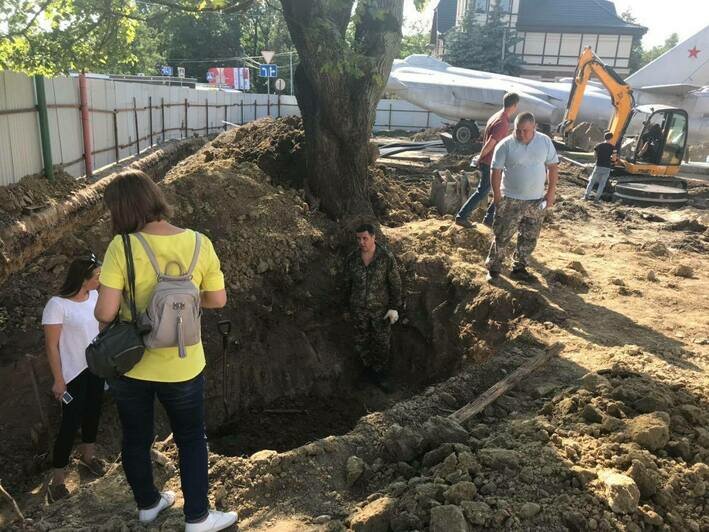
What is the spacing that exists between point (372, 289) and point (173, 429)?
10.3ft

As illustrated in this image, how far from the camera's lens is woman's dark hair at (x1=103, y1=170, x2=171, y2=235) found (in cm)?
247

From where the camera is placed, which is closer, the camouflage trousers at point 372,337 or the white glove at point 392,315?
the white glove at point 392,315

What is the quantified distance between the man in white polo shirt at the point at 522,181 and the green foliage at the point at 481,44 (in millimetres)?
33609

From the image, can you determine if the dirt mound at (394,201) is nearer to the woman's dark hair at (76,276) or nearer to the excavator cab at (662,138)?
the woman's dark hair at (76,276)

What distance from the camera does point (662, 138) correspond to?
14086 millimetres

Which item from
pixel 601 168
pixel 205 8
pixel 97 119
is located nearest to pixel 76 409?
pixel 205 8

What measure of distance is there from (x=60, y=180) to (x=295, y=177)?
166 inches

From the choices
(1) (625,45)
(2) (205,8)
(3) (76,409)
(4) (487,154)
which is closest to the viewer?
(3) (76,409)

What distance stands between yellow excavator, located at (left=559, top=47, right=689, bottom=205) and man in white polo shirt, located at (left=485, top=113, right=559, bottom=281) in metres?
7.76

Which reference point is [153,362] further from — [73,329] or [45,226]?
[45,226]

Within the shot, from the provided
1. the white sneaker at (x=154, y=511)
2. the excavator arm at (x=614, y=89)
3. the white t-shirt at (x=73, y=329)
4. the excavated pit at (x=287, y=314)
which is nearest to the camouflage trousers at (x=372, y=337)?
the excavated pit at (x=287, y=314)

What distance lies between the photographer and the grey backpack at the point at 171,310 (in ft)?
8.13

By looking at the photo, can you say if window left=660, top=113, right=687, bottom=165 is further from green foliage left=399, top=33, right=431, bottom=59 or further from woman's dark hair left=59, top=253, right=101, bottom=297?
green foliage left=399, top=33, right=431, bottom=59

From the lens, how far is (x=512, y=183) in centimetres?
596
